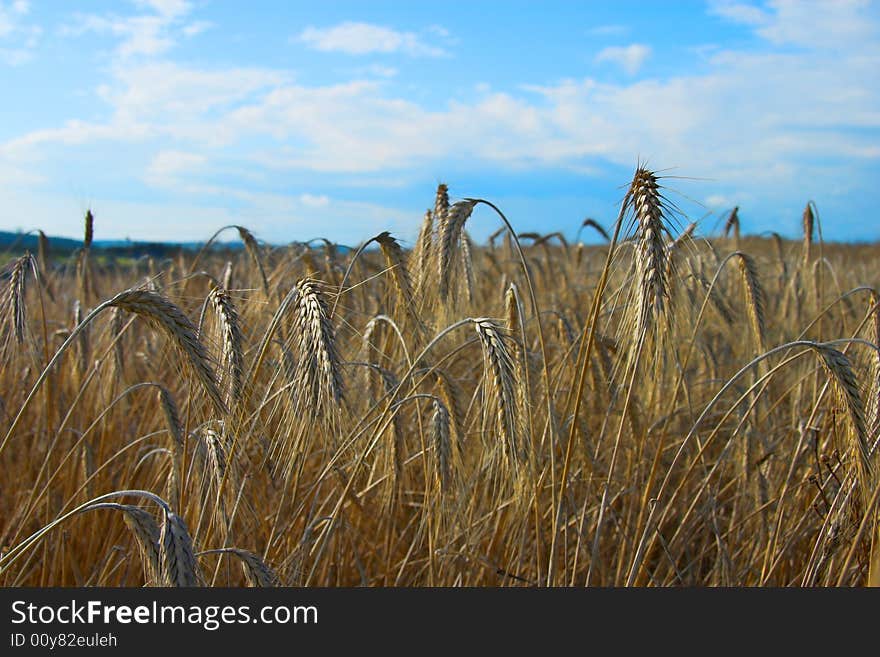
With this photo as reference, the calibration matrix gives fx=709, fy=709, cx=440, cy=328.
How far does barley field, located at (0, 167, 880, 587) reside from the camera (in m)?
1.85

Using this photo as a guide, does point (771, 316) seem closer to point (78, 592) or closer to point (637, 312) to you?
point (637, 312)

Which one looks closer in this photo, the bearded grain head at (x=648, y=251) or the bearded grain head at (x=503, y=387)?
the bearded grain head at (x=648, y=251)

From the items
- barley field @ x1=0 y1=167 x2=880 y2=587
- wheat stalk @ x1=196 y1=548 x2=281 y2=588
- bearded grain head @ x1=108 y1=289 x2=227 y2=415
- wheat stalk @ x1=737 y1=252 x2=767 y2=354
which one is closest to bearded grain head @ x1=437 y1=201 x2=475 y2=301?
barley field @ x1=0 y1=167 x2=880 y2=587

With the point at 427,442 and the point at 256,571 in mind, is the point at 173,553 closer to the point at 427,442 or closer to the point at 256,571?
the point at 256,571

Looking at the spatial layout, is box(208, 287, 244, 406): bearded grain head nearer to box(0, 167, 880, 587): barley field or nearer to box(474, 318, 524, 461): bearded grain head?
box(0, 167, 880, 587): barley field

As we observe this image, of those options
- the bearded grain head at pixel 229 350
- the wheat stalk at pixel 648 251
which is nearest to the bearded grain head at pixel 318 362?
the bearded grain head at pixel 229 350

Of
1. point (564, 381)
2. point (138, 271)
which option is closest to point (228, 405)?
point (564, 381)

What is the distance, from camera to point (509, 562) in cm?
277

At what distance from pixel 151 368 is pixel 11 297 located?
1719 millimetres

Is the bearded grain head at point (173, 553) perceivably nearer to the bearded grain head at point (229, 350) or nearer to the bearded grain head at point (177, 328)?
the bearded grain head at point (177, 328)

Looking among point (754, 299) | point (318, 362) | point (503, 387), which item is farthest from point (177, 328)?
point (754, 299)

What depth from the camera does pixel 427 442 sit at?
307 centimetres

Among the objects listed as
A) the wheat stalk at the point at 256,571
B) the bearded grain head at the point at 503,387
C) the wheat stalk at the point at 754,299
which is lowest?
the wheat stalk at the point at 256,571

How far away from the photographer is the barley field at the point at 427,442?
6.08 feet
